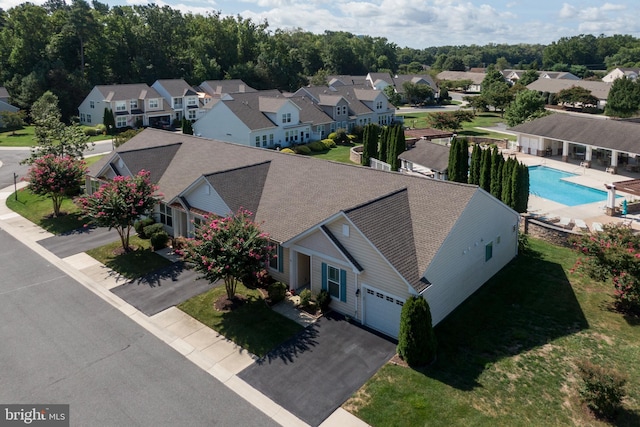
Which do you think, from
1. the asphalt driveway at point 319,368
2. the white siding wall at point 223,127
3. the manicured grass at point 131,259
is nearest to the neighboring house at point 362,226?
the asphalt driveway at point 319,368

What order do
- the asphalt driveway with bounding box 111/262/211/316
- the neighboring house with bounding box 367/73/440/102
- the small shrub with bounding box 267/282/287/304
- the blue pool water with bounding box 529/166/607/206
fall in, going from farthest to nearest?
1. the neighboring house with bounding box 367/73/440/102
2. the blue pool water with bounding box 529/166/607/206
3. the asphalt driveway with bounding box 111/262/211/316
4. the small shrub with bounding box 267/282/287/304

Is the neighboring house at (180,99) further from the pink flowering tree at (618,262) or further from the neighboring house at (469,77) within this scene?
the neighboring house at (469,77)

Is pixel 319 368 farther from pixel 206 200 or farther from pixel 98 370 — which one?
pixel 206 200

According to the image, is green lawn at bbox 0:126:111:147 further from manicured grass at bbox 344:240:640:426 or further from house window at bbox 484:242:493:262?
manicured grass at bbox 344:240:640:426

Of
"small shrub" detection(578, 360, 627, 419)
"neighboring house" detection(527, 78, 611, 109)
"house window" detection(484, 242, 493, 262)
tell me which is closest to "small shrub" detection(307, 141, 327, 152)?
"house window" detection(484, 242, 493, 262)

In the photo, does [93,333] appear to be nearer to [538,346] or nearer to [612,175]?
[538,346]

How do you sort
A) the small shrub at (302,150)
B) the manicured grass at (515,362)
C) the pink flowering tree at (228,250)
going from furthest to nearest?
the small shrub at (302,150), the pink flowering tree at (228,250), the manicured grass at (515,362)
